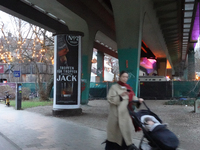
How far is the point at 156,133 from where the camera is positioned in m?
4.66

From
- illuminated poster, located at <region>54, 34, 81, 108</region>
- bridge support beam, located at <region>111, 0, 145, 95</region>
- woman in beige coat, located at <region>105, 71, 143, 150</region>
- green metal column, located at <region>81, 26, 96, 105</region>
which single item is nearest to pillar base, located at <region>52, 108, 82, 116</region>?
illuminated poster, located at <region>54, 34, 81, 108</region>

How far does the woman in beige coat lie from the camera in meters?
4.90

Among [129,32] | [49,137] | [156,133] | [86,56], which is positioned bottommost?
[49,137]

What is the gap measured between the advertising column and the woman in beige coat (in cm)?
818

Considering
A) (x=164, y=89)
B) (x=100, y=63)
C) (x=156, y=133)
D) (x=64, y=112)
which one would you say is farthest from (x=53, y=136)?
(x=100, y=63)

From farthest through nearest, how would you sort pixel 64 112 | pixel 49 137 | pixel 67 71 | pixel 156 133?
pixel 67 71 < pixel 64 112 < pixel 49 137 < pixel 156 133

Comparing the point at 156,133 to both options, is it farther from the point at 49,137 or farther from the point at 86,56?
the point at 86,56

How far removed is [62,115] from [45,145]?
19.8ft

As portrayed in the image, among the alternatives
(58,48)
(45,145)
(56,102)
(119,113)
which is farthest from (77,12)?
(119,113)

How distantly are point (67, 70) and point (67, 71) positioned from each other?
2.1 inches

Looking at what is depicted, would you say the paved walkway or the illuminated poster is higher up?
the illuminated poster

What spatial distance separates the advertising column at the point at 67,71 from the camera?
13.2 meters

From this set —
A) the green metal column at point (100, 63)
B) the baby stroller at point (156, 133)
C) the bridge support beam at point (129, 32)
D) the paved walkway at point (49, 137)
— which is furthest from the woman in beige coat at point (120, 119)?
the green metal column at point (100, 63)

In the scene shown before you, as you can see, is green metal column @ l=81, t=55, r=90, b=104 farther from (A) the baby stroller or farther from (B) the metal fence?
(A) the baby stroller
